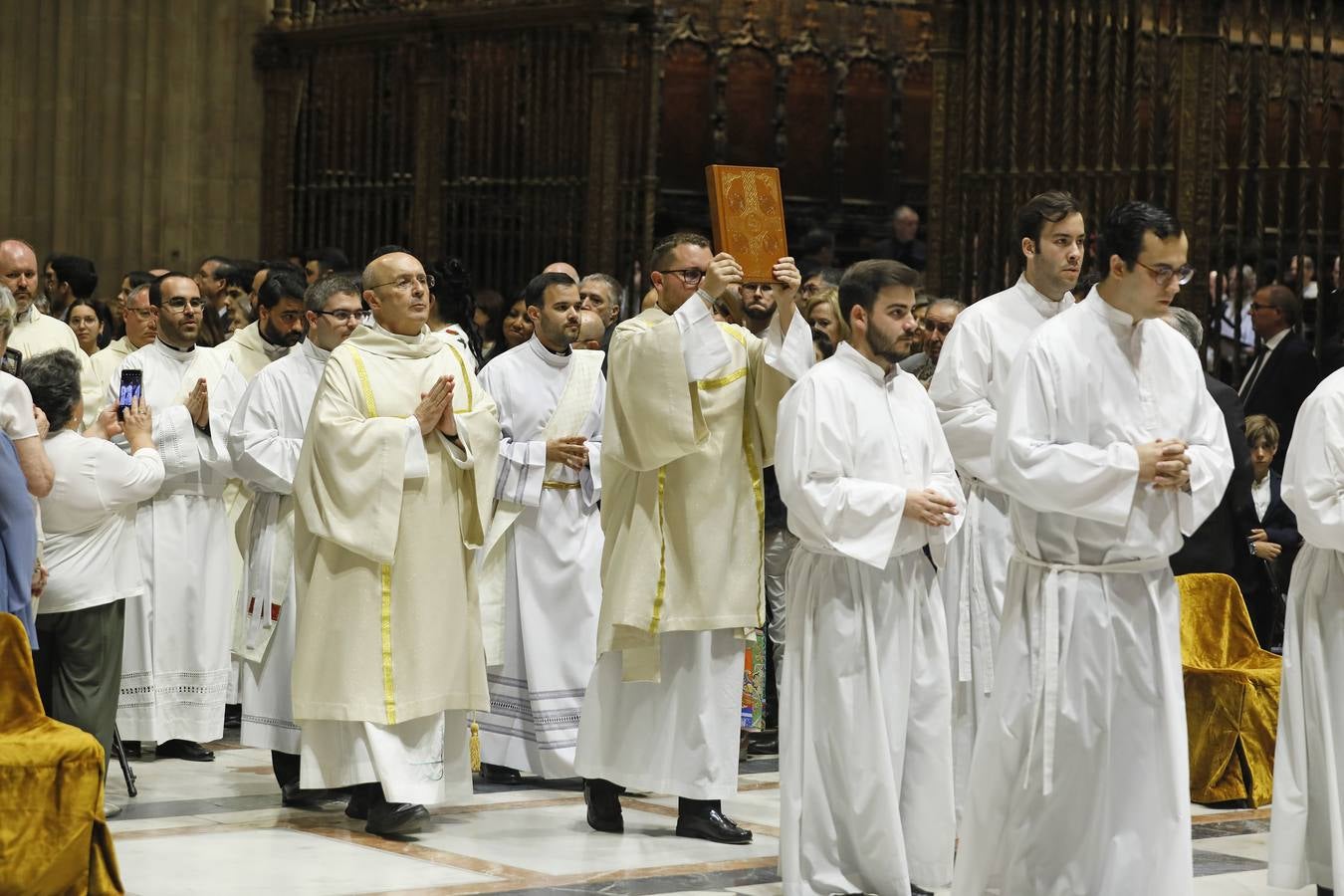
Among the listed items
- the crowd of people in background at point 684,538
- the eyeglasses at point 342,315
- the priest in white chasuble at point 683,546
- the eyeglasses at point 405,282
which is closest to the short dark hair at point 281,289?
the crowd of people in background at point 684,538

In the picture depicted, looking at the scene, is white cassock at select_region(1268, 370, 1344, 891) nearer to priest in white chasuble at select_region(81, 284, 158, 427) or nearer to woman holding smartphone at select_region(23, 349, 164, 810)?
woman holding smartphone at select_region(23, 349, 164, 810)

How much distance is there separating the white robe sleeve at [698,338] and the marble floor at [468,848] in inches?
58.1

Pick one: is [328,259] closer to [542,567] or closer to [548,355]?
[548,355]

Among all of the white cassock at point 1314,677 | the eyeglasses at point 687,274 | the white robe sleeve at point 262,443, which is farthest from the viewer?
the white robe sleeve at point 262,443

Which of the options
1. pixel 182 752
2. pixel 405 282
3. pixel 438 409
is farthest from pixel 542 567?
pixel 182 752

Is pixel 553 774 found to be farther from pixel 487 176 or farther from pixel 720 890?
pixel 487 176

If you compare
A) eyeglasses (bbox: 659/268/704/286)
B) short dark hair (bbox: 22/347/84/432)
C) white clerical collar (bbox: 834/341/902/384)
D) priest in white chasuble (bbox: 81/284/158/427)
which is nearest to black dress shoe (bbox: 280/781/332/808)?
short dark hair (bbox: 22/347/84/432)

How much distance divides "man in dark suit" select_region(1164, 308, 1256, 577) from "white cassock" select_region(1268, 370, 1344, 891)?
6.39 ft

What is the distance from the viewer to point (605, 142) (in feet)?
40.4

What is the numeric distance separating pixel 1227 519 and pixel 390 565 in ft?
10.7

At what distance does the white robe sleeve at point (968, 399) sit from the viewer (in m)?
6.70

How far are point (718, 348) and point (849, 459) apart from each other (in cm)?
98

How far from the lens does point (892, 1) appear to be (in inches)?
549

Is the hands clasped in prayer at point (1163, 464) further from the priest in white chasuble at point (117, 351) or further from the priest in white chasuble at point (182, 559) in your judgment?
the priest in white chasuble at point (117, 351)
